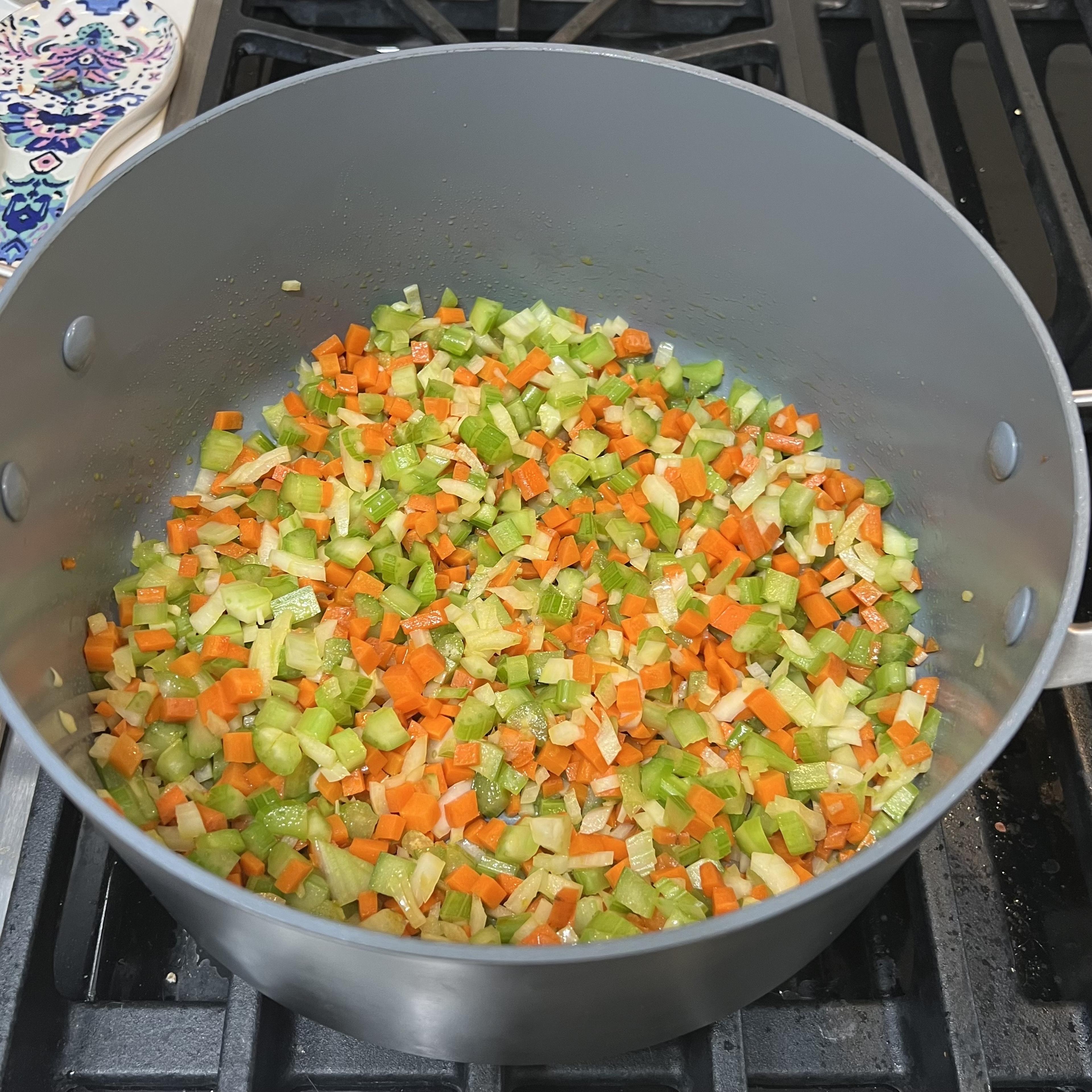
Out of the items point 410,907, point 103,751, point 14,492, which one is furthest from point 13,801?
point 410,907

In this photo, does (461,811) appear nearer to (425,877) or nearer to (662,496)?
(425,877)

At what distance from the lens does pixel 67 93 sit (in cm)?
148

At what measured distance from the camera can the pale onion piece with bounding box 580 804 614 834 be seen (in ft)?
3.68

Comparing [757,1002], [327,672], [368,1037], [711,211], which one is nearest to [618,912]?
[757,1002]

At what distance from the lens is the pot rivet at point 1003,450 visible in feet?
3.41

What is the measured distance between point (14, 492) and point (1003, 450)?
3.39ft

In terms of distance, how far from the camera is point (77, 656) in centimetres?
114

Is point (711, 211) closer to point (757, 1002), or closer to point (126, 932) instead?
point (757, 1002)

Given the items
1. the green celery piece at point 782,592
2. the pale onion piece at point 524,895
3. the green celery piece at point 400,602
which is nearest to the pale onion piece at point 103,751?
the green celery piece at point 400,602

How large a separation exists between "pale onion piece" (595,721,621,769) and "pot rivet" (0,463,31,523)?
665mm

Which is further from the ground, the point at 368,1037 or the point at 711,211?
the point at 711,211

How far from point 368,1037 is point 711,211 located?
3.44 ft

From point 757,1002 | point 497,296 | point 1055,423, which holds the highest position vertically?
point 1055,423

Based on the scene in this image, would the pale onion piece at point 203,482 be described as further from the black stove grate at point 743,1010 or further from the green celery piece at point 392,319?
the black stove grate at point 743,1010
